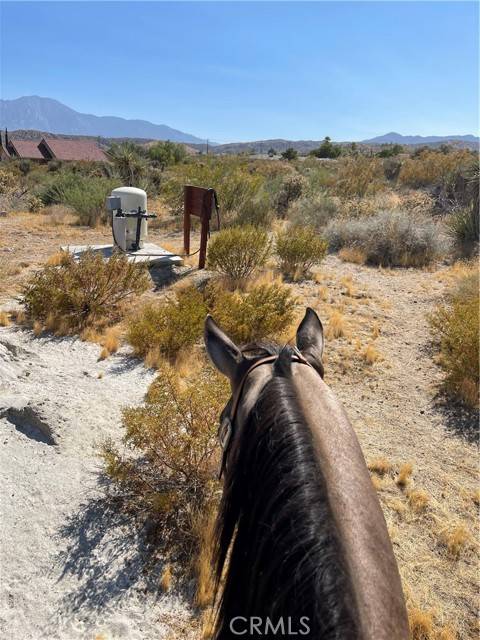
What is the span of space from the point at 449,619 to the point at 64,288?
527 cm

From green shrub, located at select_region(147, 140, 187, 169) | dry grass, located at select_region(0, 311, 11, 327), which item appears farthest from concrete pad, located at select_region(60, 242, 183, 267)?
green shrub, located at select_region(147, 140, 187, 169)

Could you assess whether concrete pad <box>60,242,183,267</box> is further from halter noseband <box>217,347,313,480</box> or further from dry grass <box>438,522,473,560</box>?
halter noseband <box>217,347,313,480</box>

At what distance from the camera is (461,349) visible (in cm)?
505

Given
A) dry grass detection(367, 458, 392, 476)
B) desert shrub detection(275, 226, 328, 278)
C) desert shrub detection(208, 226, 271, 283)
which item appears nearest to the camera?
dry grass detection(367, 458, 392, 476)

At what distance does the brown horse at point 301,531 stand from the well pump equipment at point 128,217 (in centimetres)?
769

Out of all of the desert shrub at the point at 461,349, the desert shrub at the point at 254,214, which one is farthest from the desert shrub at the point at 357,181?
the desert shrub at the point at 461,349

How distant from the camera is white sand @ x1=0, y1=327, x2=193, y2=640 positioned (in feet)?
7.25

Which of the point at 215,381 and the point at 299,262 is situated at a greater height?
the point at 299,262

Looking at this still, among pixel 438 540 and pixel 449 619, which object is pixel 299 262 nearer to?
pixel 438 540

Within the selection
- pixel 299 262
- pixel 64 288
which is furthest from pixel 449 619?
pixel 299 262

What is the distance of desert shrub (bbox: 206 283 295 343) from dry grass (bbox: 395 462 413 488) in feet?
7.68

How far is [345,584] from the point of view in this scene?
→ 0.80 metres

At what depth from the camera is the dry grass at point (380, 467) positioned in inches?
141

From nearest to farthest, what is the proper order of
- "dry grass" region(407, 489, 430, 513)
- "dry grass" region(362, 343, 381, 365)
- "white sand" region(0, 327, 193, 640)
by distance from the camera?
"white sand" region(0, 327, 193, 640) → "dry grass" region(407, 489, 430, 513) → "dry grass" region(362, 343, 381, 365)
